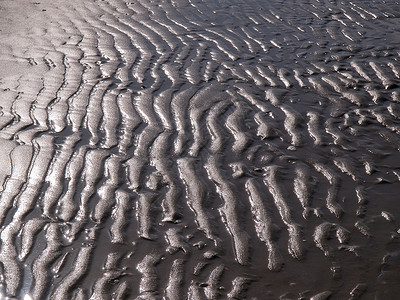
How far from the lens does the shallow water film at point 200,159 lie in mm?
3588

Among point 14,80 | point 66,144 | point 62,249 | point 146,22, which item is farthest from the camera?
point 146,22

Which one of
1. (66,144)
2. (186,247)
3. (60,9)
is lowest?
(60,9)

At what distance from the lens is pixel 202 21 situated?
824 centimetres

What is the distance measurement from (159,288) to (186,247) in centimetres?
41

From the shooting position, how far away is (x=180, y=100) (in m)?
5.90

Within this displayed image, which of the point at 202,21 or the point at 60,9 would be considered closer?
the point at 202,21

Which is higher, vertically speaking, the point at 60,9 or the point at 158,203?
the point at 158,203

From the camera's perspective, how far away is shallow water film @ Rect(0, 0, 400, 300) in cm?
359

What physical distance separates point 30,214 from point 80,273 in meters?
0.78

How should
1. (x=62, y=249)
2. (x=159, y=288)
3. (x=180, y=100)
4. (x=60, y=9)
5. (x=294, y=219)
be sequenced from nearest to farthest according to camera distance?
(x=159, y=288) → (x=62, y=249) → (x=294, y=219) → (x=180, y=100) → (x=60, y=9)

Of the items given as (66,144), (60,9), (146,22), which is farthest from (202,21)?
(66,144)

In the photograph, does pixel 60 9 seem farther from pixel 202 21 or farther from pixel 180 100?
pixel 180 100

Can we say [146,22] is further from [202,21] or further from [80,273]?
[80,273]

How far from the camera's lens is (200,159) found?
15.8 feet
